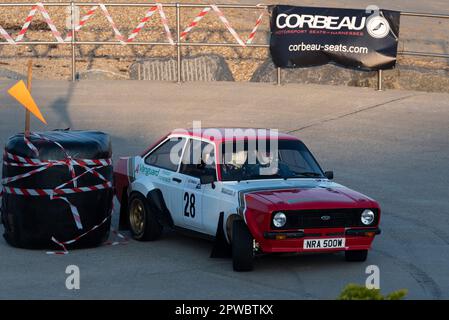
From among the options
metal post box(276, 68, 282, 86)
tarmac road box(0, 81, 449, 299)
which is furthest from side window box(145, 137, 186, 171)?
metal post box(276, 68, 282, 86)

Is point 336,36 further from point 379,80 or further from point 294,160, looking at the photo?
point 294,160

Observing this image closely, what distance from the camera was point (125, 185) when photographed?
45.2 ft

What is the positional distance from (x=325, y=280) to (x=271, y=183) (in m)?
1.49

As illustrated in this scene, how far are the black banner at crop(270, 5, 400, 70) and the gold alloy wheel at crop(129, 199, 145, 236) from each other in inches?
400

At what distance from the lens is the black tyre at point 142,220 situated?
12.9 m

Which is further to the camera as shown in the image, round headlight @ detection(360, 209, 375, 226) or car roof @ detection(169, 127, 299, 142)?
car roof @ detection(169, 127, 299, 142)

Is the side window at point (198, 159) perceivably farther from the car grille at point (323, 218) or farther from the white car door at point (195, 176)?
the car grille at point (323, 218)

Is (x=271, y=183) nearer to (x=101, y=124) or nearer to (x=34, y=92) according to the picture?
(x=101, y=124)

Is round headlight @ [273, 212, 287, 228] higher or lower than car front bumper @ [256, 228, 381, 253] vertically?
higher

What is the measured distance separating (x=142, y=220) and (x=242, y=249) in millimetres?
2131

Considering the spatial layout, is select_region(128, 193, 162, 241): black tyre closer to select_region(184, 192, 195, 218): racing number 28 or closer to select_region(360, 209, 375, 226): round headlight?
select_region(184, 192, 195, 218): racing number 28

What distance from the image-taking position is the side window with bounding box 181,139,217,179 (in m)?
12.5

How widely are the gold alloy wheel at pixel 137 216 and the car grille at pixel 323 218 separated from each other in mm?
2370
